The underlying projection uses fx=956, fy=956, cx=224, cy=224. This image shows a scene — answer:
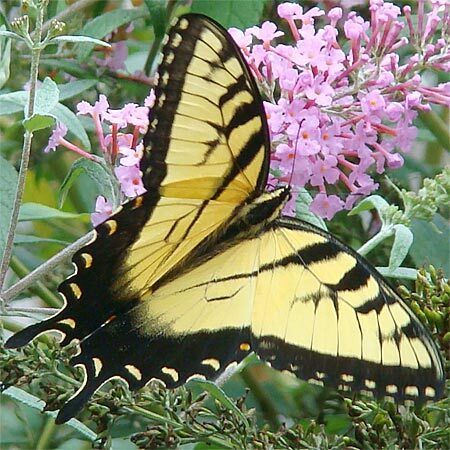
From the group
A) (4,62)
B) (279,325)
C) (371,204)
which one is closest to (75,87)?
(4,62)

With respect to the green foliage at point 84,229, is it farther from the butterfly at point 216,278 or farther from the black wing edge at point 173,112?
the black wing edge at point 173,112

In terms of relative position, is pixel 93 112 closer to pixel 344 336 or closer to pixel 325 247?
pixel 325 247

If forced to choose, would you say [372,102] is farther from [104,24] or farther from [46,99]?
[104,24]

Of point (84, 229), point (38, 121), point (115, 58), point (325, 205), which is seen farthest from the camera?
point (84, 229)

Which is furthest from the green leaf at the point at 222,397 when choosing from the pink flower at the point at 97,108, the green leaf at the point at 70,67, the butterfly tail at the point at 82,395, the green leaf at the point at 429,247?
the green leaf at the point at 70,67

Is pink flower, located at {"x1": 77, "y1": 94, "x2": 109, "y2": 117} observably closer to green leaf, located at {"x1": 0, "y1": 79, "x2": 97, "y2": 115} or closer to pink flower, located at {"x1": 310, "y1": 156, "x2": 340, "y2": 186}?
green leaf, located at {"x1": 0, "y1": 79, "x2": 97, "y2": 115}

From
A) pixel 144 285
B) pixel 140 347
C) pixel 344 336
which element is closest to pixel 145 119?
pixel 144 285
